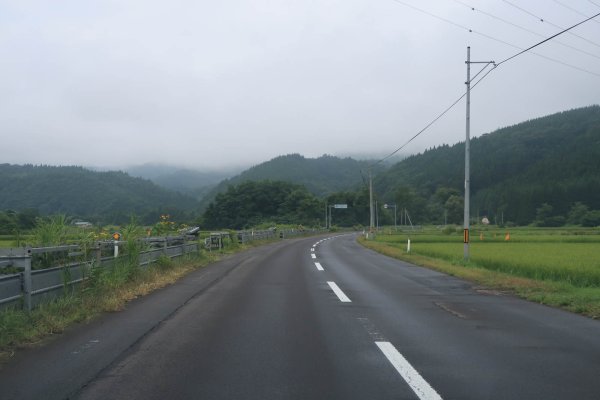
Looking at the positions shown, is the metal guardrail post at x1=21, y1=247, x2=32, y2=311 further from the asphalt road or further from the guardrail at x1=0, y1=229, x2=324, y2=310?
the asphalt road

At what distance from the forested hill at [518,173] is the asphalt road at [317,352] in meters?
111

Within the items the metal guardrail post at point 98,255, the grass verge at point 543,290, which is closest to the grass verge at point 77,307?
the metal guardrail post at point 98,255

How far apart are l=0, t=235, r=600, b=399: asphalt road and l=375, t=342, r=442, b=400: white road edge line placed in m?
0.01

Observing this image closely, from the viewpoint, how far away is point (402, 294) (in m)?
11.6

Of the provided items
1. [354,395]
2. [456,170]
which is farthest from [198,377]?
[456,170]

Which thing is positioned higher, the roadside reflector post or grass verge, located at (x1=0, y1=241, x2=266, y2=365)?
the roadside reflector post

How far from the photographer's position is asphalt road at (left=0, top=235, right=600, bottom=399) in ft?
15.5

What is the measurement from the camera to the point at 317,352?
240 inches

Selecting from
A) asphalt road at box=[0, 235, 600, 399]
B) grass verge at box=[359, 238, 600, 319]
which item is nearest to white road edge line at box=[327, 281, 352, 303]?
asphalt road at box=[0, 235, 600, 399]

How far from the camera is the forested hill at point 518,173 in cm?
10825

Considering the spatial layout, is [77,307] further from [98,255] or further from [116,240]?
[116,240]

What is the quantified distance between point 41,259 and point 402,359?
23.4ft

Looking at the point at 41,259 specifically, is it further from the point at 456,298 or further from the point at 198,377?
the point at 456,298

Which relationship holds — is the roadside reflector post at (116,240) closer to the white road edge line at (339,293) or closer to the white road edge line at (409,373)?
the white road edge line at (339,293)
